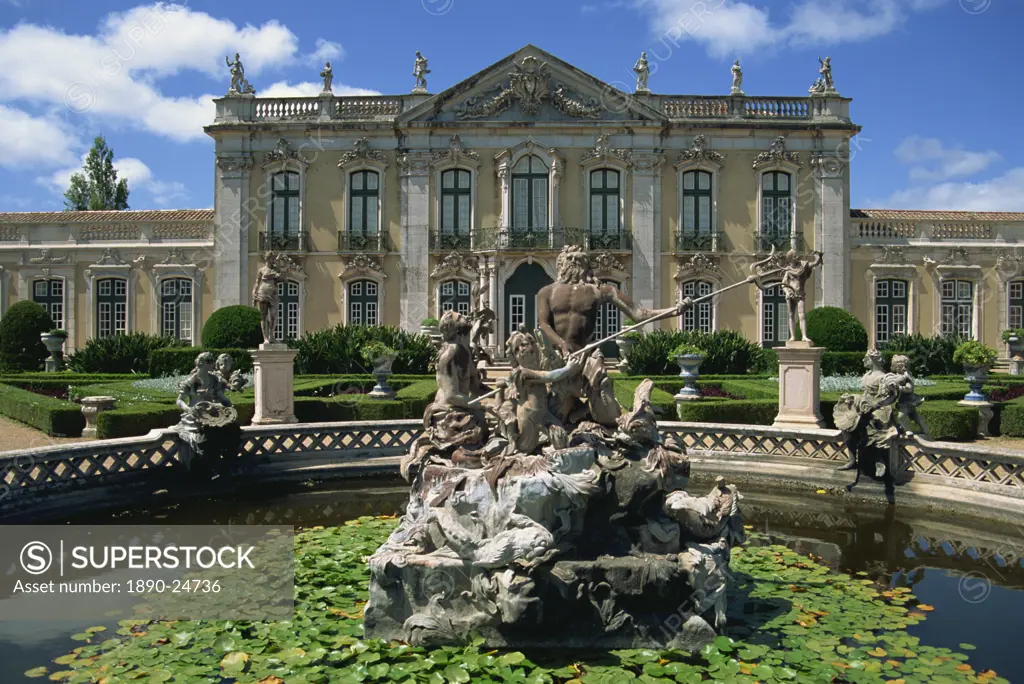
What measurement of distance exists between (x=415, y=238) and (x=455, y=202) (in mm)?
1804

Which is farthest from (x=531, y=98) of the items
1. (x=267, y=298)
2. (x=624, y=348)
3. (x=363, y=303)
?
(x=267, y=298)

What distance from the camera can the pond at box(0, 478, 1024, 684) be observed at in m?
4.86

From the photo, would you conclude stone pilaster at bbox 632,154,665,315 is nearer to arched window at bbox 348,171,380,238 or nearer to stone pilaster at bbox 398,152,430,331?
stone pilaster at bbox 398,152,430,331

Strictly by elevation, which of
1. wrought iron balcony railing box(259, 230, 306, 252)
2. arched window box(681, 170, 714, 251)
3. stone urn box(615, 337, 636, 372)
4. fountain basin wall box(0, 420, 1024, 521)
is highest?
arched window box(681, 170, 714, 251)

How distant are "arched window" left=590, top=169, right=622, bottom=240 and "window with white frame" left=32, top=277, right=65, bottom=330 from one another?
18.0 metres

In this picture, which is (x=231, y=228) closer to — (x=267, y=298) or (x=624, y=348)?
(x=624, y=348)

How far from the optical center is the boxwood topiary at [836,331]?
73.6 ft

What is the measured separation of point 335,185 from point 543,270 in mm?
7566

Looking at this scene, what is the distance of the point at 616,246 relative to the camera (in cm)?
2628

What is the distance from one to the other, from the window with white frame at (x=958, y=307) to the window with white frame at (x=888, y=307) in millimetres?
1298

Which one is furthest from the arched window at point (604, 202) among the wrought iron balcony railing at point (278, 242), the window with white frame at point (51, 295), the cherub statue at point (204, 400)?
the cherub statue at point (204, 400)

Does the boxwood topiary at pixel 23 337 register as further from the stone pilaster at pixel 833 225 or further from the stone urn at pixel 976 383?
the stone pilaster at pixel 833 225

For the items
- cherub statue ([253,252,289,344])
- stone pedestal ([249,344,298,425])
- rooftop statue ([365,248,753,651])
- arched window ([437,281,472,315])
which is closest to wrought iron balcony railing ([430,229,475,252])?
arched window ([437,281,472,315])

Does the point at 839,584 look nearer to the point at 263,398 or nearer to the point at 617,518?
the point at 617,518
